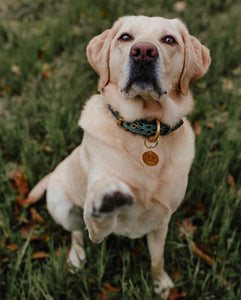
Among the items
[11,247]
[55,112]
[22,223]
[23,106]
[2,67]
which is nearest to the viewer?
[11,247]

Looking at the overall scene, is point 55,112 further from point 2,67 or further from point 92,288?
point 92,288

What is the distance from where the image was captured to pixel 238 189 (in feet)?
7.88

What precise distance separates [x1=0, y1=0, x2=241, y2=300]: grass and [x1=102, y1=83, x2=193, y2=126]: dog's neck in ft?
2.52

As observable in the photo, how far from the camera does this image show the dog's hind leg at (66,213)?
2158 mm

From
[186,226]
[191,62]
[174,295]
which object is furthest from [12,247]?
[191,62]

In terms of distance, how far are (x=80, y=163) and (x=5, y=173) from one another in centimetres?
92

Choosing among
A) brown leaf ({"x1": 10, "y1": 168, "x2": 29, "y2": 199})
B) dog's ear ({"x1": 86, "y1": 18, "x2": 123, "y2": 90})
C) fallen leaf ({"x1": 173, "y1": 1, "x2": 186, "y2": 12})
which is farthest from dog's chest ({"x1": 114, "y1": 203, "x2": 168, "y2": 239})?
fallen leaf ({"x1": 173, "y1": 1, "x2": 186, "y2": 12})

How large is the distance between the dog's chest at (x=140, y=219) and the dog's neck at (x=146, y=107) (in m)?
0.48

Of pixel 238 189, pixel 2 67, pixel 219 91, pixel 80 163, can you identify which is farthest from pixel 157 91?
pixel 2 67

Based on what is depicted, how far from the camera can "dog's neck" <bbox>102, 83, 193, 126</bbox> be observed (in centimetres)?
170

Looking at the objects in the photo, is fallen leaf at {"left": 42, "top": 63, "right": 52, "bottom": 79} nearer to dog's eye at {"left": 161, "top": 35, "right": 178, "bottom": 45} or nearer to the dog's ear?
the dog's ear

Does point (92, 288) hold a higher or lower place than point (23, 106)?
lower

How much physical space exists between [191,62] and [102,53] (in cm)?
51

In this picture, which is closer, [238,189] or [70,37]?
[238,189]
